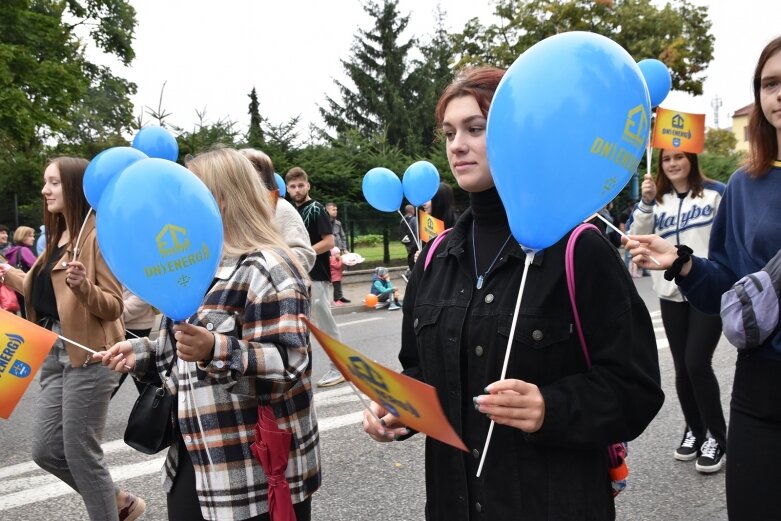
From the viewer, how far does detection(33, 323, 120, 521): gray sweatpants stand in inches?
117

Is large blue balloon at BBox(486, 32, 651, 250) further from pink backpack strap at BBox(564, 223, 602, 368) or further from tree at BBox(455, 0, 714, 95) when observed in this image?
tree at BBox(455, 0, 714, 95)

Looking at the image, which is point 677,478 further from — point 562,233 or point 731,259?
point 562,233

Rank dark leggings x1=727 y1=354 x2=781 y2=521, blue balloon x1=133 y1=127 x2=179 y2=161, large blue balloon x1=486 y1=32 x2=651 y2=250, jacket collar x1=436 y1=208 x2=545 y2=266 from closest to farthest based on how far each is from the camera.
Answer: large blue balloon x1=486 y1=32 x2=651 y2=250 < jacket collar x1=436 y1=208 x2=545 y2=266 < dark leggings x1=727 y1=354 x2=781 y2=521 < blue balloon x1=133 y1=127 x2=179 y2=161

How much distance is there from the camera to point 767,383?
6.35 ft

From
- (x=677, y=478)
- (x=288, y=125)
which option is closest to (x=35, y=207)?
(x=288, y=125)

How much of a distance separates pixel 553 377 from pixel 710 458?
2887 millimetres

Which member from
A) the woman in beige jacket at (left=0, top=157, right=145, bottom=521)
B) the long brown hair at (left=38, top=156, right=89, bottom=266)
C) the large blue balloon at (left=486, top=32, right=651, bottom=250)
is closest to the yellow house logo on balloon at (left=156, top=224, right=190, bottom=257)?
the large blue balloon at (left=486, top=32, right=651, bottom=250)

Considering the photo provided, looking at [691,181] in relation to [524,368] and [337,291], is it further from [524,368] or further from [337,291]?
[337,291]

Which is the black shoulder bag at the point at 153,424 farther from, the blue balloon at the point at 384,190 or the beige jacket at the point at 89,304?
the blue balloon at the point at 384,190

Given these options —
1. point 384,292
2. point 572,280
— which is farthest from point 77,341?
point 384,292

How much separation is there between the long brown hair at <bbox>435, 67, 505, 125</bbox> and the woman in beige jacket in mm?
1942

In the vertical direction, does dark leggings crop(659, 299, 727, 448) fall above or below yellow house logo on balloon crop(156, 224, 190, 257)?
below

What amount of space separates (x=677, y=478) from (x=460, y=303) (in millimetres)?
2844

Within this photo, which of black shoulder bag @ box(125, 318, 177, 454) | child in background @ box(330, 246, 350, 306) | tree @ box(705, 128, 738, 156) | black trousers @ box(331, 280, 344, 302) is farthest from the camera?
tree @ box(705, 128, 738, 156)
